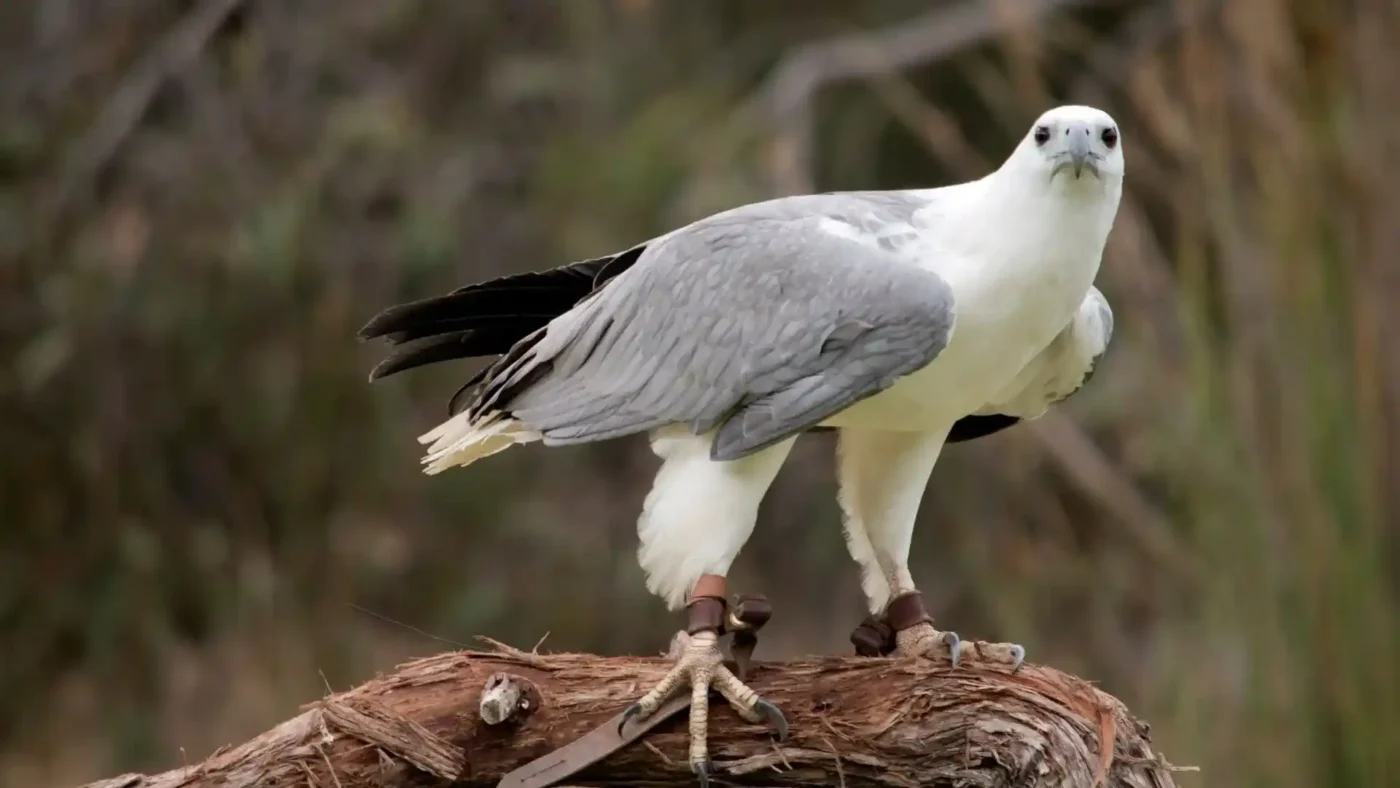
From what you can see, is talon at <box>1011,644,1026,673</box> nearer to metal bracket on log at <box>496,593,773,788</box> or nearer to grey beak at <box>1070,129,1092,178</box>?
metal bracket on log at <box>496,593,773,788</box>

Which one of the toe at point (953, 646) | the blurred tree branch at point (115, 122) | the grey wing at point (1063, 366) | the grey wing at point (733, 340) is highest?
the blurred tree branch at point (115, 122)

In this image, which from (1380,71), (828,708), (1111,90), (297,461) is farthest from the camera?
(1111,90)

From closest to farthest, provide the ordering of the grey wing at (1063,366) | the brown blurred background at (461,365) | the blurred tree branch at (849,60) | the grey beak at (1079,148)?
the grey beak at (1079,148), the grey wing at (1063,366), the brown blurred background at (461,365), the blurred tree branch at (849,60)

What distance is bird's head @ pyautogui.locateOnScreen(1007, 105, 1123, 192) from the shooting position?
1.44 metres

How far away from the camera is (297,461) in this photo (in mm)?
3416

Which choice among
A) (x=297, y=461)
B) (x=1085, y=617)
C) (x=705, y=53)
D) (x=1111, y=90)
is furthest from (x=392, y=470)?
(x=1111, y=90)

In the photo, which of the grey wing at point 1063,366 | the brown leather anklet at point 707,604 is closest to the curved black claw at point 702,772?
the brown leather anklet at point 707,604

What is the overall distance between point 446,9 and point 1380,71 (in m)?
2.45

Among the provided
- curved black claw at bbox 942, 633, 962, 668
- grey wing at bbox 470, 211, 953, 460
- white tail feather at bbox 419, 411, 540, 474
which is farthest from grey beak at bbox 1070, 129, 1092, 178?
white tail feather at bbox 419, 411, 540, 474

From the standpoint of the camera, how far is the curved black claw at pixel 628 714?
60.3 inches

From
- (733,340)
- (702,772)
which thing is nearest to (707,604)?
(702,772)

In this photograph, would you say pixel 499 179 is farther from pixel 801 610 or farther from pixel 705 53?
pixel 801 610

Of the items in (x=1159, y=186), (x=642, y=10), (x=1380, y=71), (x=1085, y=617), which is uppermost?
(x=642, y=10)

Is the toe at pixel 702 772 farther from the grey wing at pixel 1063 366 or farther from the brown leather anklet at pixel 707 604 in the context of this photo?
the grey wing at pixel 1063 366
